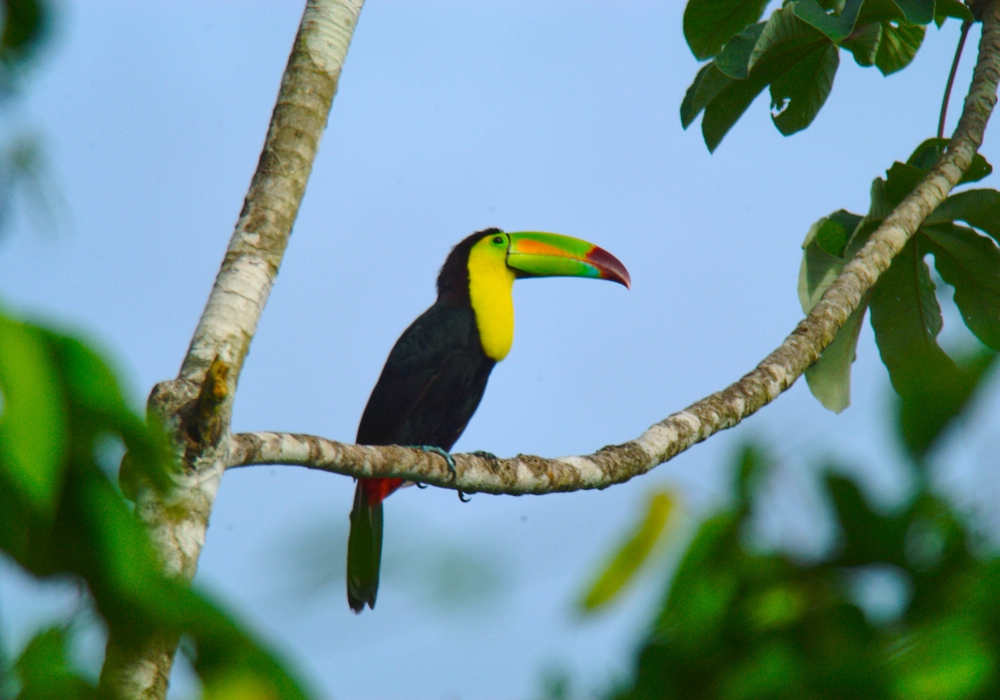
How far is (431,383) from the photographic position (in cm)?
437

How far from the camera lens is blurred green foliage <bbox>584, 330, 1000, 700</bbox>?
0.49 meters

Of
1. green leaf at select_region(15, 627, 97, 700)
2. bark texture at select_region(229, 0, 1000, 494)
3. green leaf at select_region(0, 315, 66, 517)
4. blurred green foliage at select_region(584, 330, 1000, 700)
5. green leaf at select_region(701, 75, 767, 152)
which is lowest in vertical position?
blurred green foliage at select_region(584, 330, 1000, 700)

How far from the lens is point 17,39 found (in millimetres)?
468

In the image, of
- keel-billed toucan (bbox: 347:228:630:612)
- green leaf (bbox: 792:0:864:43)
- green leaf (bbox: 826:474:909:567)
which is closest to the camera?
green leaf (bbox: 826:474:909:567)

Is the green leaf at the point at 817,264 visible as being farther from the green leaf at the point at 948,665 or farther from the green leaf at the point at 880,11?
the green leaf at the point at 948,665

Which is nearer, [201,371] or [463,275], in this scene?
[201,371]

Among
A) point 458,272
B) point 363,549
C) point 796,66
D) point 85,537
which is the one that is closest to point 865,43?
point 796,66

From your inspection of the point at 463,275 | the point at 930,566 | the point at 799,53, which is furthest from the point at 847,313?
the point at 930,566

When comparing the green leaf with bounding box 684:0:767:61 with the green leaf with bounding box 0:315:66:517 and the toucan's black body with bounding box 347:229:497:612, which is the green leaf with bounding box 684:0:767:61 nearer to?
the toucan's black body with bounding box 347:229:497:612

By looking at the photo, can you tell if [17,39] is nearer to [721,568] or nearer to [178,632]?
[178,632]

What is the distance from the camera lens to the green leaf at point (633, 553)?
1.78ft

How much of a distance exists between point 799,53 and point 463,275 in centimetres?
199

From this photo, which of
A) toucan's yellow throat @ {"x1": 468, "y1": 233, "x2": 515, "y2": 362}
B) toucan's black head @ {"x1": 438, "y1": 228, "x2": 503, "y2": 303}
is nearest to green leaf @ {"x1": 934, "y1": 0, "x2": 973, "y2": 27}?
toucan's yellow throat @ {"x1": 468, "y1": 233, "x2": 515, "y2": 362}

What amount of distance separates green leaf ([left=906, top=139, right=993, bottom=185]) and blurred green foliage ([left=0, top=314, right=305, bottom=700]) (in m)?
3.68
